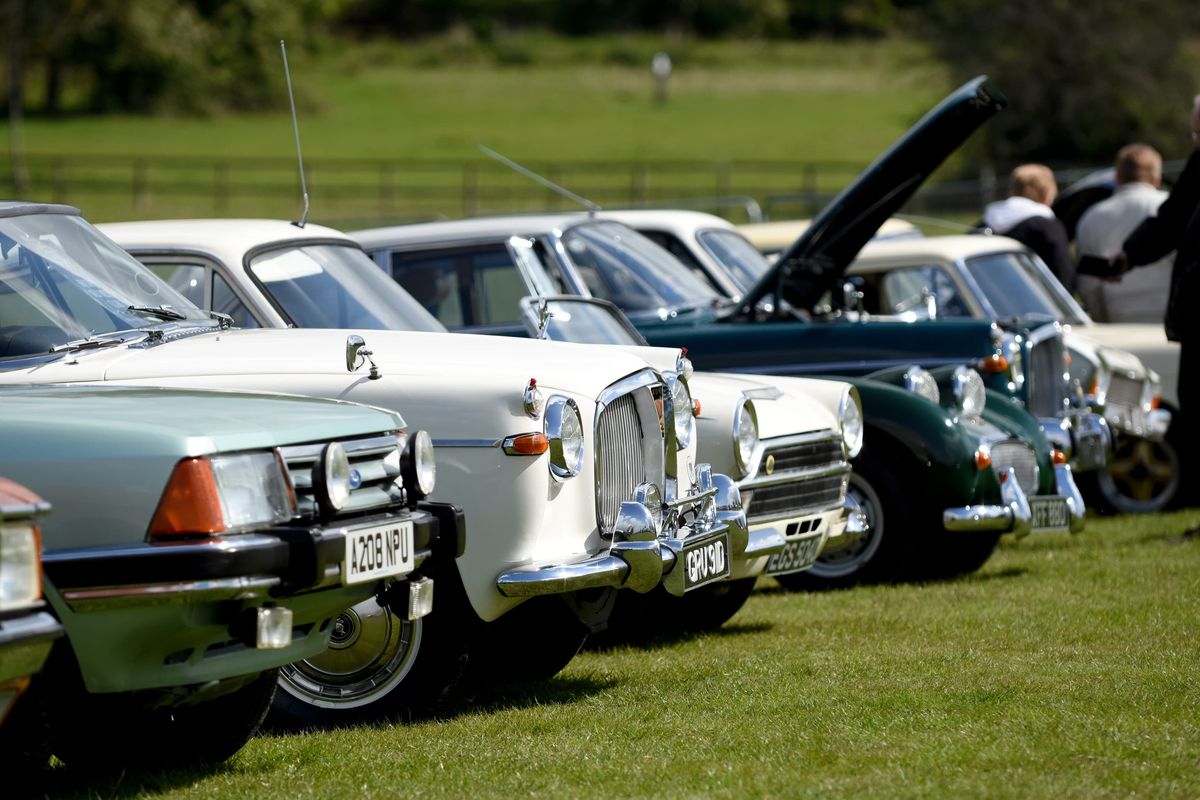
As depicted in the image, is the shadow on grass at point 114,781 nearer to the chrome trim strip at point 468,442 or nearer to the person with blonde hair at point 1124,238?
the chrome trim strip at point 468,442

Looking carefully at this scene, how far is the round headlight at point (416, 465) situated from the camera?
5.27 m

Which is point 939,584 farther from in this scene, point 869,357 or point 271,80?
point 271,80

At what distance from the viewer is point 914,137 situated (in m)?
10.6

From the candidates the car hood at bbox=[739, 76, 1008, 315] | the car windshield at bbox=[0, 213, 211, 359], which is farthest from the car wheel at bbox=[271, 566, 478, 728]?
the car hood at bbox=[739, 76, 1008, 315]

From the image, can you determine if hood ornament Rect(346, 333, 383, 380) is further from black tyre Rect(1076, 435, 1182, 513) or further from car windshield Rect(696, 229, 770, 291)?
black tyre Rect(1076, 435, 1182, 513)

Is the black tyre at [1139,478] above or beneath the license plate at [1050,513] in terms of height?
beneath

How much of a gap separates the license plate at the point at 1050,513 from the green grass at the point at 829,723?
0.98 m

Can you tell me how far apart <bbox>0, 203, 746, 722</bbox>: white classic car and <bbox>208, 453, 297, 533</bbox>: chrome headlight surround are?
98 cm

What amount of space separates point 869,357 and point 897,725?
15.4 feet

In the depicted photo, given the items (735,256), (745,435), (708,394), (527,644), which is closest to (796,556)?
(745,435)

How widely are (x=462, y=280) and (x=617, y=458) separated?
4413mm

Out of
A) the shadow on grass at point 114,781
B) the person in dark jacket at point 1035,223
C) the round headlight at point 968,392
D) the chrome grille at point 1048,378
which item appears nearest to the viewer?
the shadow on grass at point 114,781

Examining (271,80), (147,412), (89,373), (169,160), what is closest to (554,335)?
(89,373)

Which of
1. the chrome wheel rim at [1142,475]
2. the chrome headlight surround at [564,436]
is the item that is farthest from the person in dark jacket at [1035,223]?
the chrome headlight surround at [564,436]
